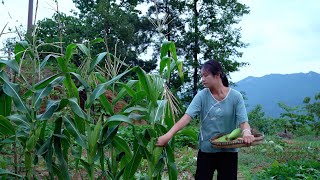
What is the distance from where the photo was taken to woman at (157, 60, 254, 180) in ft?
11.5

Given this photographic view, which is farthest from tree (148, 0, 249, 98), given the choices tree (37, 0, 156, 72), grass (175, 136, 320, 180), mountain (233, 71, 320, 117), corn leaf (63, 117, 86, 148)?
mountain (233, 71, 320, 117)

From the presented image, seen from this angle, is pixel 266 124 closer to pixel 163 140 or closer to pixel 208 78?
pixel 208 78

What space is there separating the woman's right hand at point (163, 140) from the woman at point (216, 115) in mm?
294

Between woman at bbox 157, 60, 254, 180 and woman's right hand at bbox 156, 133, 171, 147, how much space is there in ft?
0.97

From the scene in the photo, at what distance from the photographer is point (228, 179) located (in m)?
3.65

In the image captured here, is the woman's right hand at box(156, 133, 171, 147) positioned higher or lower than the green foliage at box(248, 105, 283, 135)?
higher

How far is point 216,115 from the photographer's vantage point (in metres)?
3.54

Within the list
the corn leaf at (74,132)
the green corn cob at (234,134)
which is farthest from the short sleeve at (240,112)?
the corn leaf at (74,132)

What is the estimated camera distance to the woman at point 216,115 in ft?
11.5

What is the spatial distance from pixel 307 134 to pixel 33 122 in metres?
12.3

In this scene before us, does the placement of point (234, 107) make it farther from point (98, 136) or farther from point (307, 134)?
point (307, 134)

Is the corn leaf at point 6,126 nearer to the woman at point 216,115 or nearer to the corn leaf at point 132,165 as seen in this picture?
the corn leaf at point 132,165

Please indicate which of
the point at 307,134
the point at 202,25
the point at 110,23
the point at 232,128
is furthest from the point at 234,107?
the point at 202,25

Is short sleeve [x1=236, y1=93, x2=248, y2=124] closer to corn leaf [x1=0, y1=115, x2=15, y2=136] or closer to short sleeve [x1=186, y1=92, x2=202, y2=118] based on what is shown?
short sleeve [x1=186, y1=92, x2=202, y2=118]
